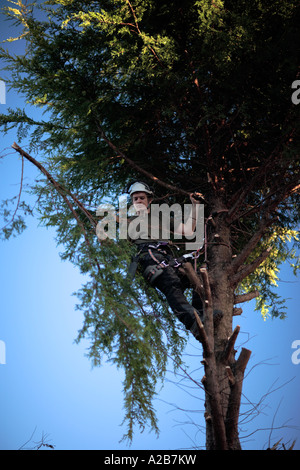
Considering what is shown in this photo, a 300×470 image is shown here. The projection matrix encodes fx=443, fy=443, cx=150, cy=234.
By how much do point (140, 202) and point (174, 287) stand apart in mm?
1372

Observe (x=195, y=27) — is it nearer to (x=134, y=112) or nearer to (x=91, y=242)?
(x=134, y=112)

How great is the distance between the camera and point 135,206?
6.05 meters

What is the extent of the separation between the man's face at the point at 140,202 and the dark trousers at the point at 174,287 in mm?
687

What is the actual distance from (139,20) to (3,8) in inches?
70.9

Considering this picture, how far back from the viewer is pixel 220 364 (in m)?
4.81

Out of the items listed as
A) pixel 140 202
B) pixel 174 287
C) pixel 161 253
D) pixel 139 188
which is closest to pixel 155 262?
pixel 161 253

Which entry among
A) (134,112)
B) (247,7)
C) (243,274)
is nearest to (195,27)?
(247,7)

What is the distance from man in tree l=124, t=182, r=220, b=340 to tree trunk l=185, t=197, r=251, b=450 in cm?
34

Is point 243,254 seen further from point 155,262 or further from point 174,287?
point 155,262

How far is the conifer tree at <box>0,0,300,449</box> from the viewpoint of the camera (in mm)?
4523

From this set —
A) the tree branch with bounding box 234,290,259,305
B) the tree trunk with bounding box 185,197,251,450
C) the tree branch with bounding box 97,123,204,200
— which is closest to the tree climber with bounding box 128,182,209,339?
the tree branch with bounding box 97,123,204,200

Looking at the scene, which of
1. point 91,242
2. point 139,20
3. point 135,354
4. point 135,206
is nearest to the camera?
point 135,354

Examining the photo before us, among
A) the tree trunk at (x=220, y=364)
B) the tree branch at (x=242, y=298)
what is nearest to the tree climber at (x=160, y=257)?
the tree trunk at (x=220, y=364)

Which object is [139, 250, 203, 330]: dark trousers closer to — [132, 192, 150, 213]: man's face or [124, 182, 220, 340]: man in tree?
[124, 182, 220, 340]: man in tree
